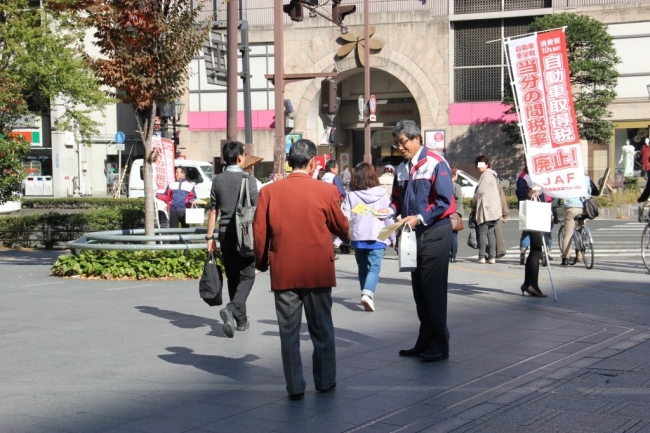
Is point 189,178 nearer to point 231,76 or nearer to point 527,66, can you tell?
point 231,76

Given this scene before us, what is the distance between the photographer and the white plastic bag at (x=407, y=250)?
7.34 m

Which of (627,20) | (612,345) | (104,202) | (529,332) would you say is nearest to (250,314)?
(529,332)

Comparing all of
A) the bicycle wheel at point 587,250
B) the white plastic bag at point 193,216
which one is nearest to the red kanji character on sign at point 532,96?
the bicycle wheel at point 587,250

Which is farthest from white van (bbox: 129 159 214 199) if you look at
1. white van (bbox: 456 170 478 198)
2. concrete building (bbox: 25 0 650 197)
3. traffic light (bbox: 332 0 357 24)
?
traffic light (bbox: 332 0 357 24)

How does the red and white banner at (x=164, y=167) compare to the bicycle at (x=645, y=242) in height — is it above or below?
above

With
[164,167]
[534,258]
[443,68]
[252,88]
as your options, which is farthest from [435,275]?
[252,88]

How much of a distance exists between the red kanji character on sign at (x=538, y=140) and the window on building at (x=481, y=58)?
30.5m

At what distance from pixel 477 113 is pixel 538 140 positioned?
3117 centimetres

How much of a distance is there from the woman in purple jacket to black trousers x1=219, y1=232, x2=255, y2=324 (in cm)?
183

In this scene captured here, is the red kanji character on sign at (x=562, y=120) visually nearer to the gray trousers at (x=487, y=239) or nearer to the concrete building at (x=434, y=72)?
the gray trousers at (x=487, y=239)

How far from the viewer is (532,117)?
39.8 ft

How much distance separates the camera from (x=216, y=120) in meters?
46.2

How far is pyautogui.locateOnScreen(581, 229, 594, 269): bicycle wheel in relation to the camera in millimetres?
14973

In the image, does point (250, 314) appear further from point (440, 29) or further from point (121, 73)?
point (440, 29)
